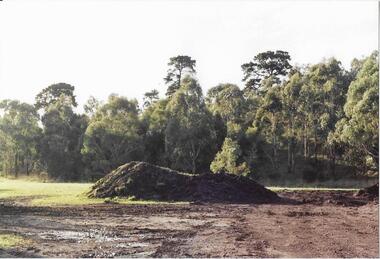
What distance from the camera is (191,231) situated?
59.0 ft

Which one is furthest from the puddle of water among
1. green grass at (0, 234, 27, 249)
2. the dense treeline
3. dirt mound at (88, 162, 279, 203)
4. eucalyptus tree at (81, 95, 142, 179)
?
eucalyptus tree at (81, 95, 142, 179)

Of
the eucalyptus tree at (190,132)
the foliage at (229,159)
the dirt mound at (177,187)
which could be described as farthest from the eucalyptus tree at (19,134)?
the dirt mound at (177,187)

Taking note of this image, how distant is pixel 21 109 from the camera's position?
78.8m

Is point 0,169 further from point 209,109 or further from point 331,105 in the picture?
point 331,105

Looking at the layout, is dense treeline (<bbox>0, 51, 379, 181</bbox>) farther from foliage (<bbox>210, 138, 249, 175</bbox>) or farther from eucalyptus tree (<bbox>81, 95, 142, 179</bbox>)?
foliage (<bbox>210, 138, 249, 175</bbox>)

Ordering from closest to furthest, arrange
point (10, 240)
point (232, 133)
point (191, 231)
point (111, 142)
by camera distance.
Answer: point (10, 240)
point (191, 231)
point (232, 133)
point (111, 142)

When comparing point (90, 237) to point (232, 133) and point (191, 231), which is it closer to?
point (191, 231)

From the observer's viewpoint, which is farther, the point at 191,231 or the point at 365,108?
the point at 365,108

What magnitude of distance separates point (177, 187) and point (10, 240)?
1948 centimetres

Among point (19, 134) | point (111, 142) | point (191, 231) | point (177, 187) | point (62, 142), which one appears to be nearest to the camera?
point (191, 231)

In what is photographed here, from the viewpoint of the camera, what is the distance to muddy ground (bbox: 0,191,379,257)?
1388cm

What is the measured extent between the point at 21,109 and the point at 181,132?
33.0 meters

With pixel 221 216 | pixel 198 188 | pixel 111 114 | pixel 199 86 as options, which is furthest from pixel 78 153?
pixel 221 216

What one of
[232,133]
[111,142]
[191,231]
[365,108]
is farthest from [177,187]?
[111,142]
